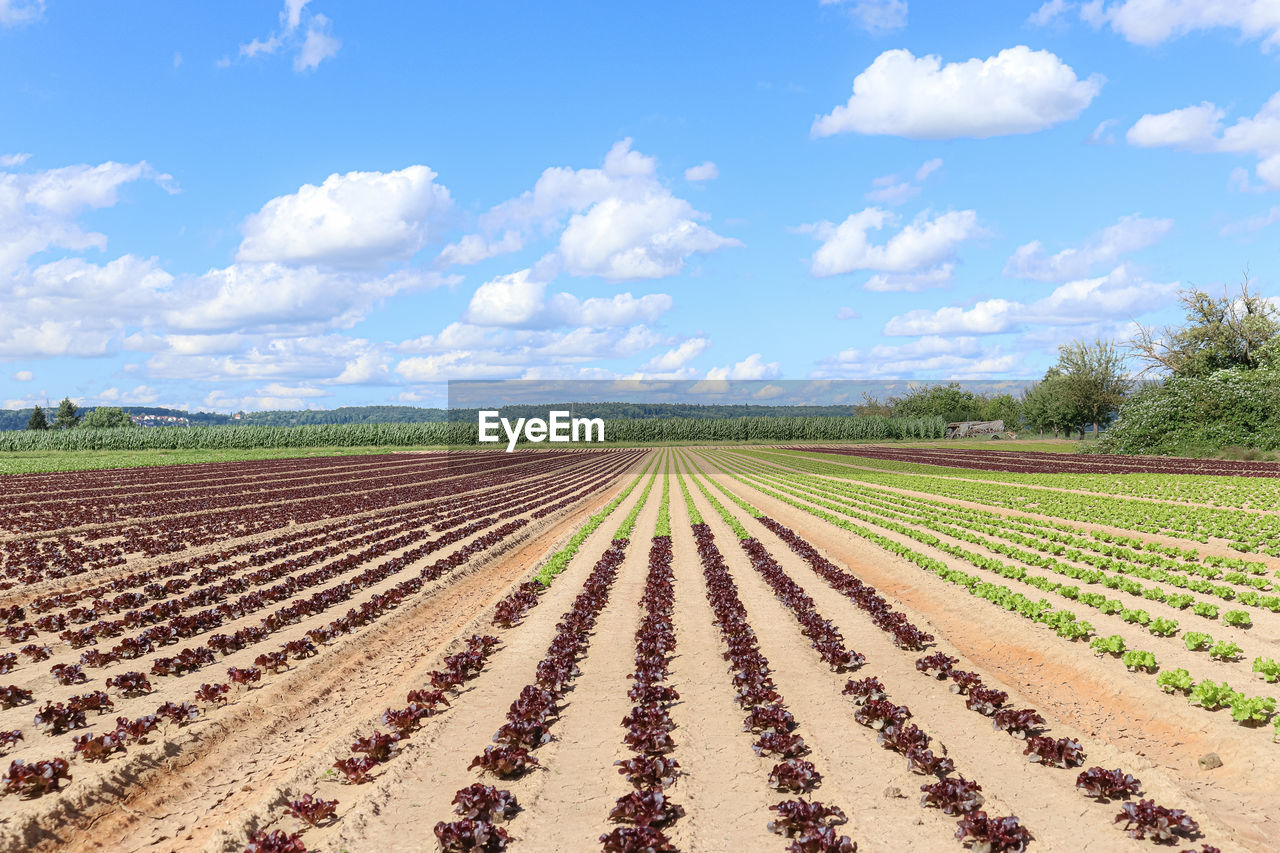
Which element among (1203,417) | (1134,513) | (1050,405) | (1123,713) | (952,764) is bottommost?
(1123,713)

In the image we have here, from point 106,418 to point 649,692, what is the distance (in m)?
187

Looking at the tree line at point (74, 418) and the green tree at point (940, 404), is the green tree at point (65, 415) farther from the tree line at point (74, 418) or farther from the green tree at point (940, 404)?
the green tree at point (940, 404)

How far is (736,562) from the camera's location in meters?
19.4

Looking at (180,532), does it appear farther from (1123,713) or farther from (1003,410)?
(1003,410)

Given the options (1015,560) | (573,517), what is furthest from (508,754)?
(573,517)

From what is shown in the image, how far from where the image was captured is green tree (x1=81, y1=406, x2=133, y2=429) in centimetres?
15388

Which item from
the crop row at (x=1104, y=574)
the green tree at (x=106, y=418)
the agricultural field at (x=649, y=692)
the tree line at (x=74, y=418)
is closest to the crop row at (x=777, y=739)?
the agricultural field at (x=649, y=692)

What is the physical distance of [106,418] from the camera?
158 meters

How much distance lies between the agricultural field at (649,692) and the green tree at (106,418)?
529 feet

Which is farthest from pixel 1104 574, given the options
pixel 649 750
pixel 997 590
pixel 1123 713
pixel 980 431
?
pixel 980 431

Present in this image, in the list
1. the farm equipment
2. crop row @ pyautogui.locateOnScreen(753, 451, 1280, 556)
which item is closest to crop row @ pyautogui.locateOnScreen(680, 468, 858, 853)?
crop row @ pyautogui.locateOnScreen(753, 451, 1280, 556)

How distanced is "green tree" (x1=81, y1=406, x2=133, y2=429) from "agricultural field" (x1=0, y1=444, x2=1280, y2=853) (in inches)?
6344

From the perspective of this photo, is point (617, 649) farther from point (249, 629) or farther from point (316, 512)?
point (316, 512)

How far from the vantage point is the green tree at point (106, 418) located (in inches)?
6058
